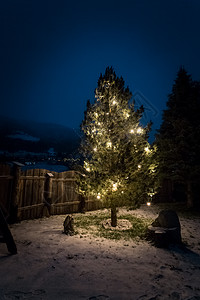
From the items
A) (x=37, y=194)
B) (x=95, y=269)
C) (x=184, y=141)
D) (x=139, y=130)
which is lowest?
(x=95, y=269)

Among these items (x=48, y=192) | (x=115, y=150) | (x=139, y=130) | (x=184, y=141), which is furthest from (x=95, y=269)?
(x=184, y=141)

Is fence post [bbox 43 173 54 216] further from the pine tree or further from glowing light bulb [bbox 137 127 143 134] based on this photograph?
glowing light bulb [bbox 137 127 143 134]

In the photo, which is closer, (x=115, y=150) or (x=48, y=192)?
(x=115, y=150)

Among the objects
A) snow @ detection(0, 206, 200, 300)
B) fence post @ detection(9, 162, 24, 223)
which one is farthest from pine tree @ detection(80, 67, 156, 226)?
fence post @ detection(9, 162, 24, 223)

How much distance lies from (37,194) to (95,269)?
536 cm

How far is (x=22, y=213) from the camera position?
6.93 metres

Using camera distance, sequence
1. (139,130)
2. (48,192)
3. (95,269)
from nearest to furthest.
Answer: (95,269) → (139,130) → (48,192)

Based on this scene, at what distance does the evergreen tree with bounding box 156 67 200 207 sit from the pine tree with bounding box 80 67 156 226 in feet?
11.3

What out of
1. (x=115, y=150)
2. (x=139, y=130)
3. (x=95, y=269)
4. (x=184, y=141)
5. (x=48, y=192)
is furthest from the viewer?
(x=184, y=141)

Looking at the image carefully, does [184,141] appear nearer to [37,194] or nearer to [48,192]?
[48,192]

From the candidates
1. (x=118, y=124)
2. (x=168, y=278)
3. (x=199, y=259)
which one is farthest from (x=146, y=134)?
(x=168, y=278)

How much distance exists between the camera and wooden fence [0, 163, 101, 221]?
642 centimetres

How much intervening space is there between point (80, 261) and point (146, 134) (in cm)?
548

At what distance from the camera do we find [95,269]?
3.26 metres
